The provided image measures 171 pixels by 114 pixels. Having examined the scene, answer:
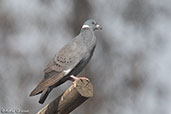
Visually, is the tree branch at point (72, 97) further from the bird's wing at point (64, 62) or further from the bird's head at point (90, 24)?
the bird's head at point (90, 24)

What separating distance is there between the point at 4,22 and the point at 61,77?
5.95 metres

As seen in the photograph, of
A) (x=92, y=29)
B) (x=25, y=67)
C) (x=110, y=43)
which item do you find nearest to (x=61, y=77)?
(x=92, y=29)

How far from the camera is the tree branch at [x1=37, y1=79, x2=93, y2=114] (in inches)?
193

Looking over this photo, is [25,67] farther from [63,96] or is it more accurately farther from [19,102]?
[63,96]

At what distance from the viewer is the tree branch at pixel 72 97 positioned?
4895mm

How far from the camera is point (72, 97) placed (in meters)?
4.92

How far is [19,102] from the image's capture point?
32.3 ft

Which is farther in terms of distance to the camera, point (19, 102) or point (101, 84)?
point (101, 84)

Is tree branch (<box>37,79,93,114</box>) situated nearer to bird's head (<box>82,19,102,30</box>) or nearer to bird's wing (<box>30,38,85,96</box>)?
bird's wing (<box>30,38,85,96</box>)

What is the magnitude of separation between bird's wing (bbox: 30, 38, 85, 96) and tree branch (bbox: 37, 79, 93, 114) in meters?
0.46

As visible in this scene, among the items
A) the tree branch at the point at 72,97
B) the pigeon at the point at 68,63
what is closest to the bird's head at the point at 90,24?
the pigeon at the point at 68,63

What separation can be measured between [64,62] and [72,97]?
0.70 metres

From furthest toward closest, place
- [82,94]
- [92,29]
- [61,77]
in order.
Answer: [92,29] → [61,77] → [82,94]

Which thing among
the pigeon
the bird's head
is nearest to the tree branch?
the pigeon
